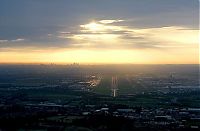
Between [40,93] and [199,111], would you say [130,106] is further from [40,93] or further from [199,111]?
[40,93]

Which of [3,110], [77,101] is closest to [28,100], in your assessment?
[77,101]

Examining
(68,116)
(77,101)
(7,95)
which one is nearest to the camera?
(68,116)

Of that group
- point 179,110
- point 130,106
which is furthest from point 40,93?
point 179,110

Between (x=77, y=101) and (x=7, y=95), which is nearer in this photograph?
(x=77, y=101)

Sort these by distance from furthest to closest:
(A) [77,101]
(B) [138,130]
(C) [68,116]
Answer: (A) [77,101] < (C) [68,116] < (B) [138,130]

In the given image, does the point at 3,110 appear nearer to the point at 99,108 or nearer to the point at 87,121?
the point at 99,108

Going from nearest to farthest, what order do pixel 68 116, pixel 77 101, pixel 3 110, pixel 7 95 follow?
pixel 68 116 → pixel 3 110 → pixel 77 101 → pixel 7 95

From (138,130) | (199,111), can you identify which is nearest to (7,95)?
(199,111)

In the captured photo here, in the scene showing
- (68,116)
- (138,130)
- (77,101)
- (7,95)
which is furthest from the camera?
(7,95)

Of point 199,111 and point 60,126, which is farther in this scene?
point 199,111
